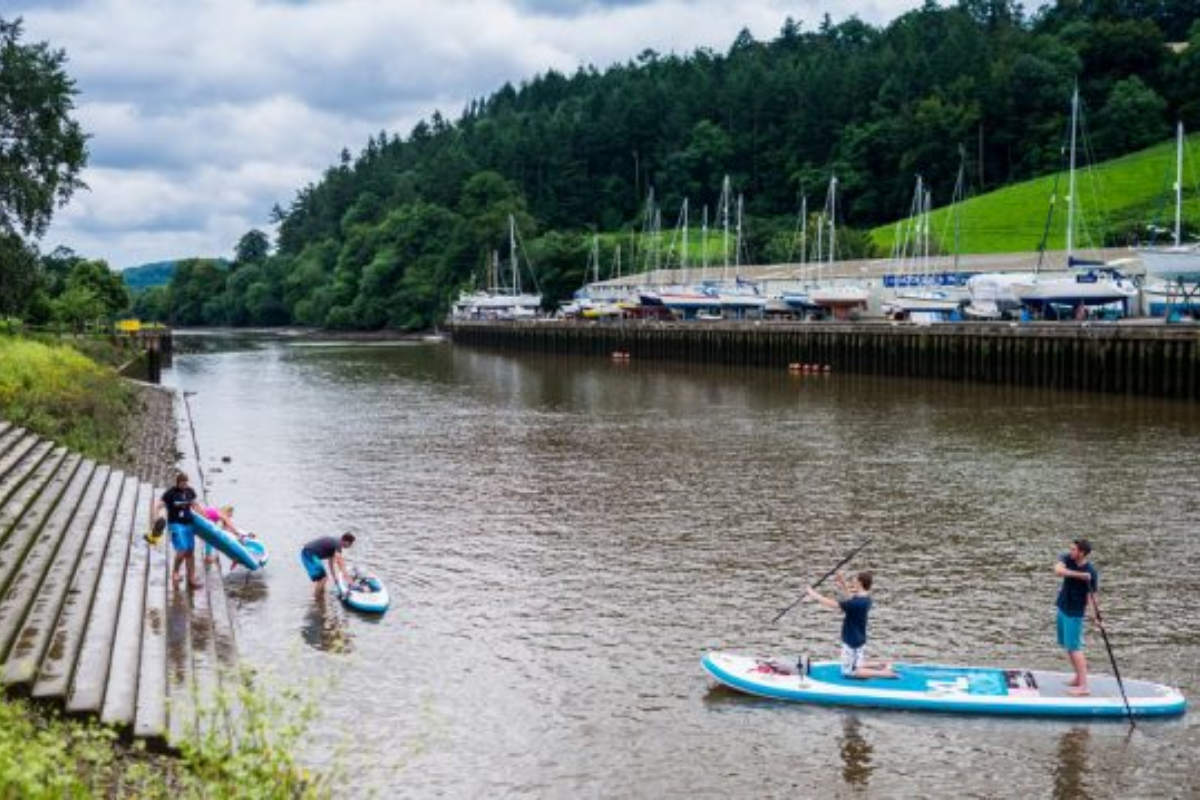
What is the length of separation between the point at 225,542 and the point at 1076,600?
17.1 meters

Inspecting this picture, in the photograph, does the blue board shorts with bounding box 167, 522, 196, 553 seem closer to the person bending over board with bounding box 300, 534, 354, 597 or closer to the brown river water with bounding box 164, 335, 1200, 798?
the brown river water with bounding box 164, 335, 1200, 798

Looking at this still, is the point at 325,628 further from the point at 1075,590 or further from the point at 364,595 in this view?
the point at 1075,590

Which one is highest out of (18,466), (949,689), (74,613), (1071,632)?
(18,466)

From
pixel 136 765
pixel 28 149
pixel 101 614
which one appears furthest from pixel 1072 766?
pixel 28 149

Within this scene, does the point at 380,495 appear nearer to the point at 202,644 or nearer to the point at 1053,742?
the point at 202,644

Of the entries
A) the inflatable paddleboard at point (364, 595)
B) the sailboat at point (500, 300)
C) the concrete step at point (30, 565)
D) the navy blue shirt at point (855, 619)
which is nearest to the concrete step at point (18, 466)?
the concrete step at point (30, 565)

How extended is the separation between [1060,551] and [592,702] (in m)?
15.6

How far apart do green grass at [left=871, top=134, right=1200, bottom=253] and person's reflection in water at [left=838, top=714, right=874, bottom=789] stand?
115185mm

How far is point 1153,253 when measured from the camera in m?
68.8

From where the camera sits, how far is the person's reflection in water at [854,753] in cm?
1650

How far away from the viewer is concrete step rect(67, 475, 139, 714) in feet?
50.1

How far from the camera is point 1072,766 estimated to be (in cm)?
1695

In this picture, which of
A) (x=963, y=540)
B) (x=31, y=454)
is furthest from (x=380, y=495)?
(x=963, y=540)

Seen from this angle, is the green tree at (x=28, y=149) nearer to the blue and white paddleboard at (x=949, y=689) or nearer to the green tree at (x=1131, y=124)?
the blue and white paddleboard at (x=949, y=689)
